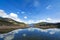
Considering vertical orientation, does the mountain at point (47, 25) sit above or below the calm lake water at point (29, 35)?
above

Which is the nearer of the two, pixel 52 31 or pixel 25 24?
pixel 25 24

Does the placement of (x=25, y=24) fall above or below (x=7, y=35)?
above

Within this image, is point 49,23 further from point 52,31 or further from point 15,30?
point 15,30

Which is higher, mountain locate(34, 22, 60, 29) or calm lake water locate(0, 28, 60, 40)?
mountain locate(34, 22, 60, 29)

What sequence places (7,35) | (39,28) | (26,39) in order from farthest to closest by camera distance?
1. (39,28)
2. (7,35)
3. (26,39)

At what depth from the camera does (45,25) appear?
1541cm

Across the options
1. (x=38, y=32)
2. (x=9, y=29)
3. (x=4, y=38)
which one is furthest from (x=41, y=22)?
(x=4, y=38)

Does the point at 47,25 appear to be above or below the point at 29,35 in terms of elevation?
above

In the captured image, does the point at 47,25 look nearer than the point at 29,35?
No

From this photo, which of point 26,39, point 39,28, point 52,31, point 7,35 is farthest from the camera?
point 52,31

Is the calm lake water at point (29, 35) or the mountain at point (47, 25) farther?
the mountain at point (47, 25)

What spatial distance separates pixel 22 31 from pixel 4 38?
274 cm

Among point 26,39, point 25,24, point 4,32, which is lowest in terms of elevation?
point 26,39

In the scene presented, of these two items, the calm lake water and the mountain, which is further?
the mountain
